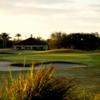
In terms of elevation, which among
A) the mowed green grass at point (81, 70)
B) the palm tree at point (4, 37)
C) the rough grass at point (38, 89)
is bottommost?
the mowed green grass at point (81, 70)

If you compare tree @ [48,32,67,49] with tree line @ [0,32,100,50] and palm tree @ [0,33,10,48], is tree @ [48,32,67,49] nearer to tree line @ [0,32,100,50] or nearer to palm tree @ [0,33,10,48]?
tree line @ [0,32,100,50]

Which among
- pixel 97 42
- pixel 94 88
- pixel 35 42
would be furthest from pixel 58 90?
pixel 35 42

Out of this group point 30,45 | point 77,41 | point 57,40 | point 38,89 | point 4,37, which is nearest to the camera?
point 38,89

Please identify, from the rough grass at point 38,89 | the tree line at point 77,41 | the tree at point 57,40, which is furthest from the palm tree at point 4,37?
the rough grass at point 38,89

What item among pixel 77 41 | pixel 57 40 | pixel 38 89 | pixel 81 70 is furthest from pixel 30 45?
pixel 38 89

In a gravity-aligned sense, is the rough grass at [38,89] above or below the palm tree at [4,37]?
below

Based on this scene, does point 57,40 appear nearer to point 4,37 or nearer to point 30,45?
point 30,45

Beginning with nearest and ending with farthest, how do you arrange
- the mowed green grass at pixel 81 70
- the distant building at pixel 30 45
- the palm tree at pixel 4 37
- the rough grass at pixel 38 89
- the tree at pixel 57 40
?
the rough grass at pixel 38 89
the mowed green grass at pixel 81 70
the tree at pixel 57 40
the distant building at pixel 30 45
the palm tree at pixel 4 37

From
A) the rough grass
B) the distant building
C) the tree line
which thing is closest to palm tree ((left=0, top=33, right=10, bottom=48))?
the distant building

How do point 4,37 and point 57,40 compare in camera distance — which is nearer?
point 57,40

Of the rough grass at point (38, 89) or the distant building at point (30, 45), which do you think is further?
the distant building at point (30, 45)

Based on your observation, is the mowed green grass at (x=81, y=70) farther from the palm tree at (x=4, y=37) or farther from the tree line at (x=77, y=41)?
the palm tree at (x=4, y=37)

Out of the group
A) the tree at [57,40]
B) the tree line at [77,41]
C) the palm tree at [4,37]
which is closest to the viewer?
the tree line at [77,41]

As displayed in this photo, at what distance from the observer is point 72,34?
9644 cm
